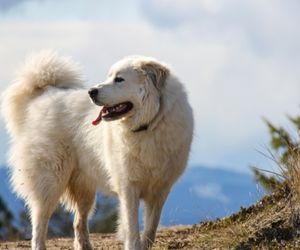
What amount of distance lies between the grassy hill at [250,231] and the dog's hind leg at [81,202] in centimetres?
23

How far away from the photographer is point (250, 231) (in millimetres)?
9289

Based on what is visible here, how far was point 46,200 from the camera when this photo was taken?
10.3 m

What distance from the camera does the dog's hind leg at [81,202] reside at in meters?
10.3

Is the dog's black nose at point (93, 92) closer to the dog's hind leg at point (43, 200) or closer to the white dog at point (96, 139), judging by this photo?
the white dog at point (96, 139)

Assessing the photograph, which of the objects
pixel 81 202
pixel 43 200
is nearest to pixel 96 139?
pixel 43 200

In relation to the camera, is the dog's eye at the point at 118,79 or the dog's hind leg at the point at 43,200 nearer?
the dog's eye at the point at 118,79

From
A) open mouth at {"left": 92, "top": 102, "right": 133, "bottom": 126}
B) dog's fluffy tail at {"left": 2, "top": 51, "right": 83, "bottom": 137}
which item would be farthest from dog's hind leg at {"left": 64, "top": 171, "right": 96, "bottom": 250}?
open mouth at {"left": 92, "top": 102, "right": 133, "bottom": 126}

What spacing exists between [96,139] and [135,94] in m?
0.92

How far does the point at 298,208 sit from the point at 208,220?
182 centimetres

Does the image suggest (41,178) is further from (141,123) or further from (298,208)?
(298,208)

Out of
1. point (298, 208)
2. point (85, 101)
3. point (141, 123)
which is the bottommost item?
point (298, 208)

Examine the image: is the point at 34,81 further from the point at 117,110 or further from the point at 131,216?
the point at 131,216

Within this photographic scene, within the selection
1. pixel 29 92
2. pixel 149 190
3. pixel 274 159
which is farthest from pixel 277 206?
pixel 29 92

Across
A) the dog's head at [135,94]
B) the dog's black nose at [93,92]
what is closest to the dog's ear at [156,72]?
the dog's head at [135,94]
